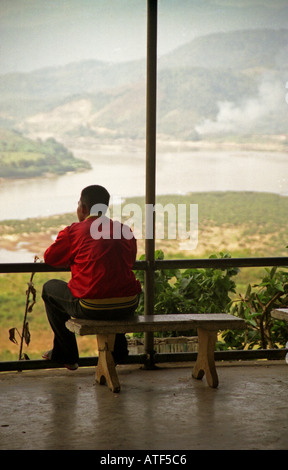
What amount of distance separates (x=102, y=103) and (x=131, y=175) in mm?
2473

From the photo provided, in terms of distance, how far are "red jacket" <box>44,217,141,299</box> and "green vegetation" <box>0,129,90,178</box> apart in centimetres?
1354

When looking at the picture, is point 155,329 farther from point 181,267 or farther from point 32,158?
point 32,158

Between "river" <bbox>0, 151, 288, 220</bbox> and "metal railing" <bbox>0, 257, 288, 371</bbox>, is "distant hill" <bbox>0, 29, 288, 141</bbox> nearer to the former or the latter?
"river" <bbox>0, 151, 288, 220</bbox>

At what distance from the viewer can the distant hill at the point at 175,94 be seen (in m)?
18.4

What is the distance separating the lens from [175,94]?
19094 mm

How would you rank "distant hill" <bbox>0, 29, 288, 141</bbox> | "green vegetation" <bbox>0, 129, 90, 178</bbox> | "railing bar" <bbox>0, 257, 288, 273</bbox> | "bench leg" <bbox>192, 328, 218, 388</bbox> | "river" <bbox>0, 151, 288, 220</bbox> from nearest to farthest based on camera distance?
"bench leg" <bbox>192, 328, 218, 388</bbox> < "railing bar" <bbox>0, 257, 288, 273</bbox> < "river" <bbox>0, 151, 288, 220</bbox> < "green vegetation" <bbox>0, 129, 90, 178</bbox> < "distant hill" <bbox>0, 29, 288, 141</bbox>

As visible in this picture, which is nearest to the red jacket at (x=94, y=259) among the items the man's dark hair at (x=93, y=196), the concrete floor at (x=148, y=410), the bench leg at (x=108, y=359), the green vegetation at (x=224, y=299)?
the man's dark hair at (x=93, y=196)

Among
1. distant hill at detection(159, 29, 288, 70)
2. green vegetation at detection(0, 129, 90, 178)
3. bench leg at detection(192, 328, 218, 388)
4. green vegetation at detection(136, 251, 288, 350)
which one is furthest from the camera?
distant hill at detection(159, 29, 288, 70)

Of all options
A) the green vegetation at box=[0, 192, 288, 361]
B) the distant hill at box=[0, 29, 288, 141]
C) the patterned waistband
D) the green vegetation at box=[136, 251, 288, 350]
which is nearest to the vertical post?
the green vegetation at box=[136, 251, 288, 350]

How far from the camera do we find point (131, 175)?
57.8ft

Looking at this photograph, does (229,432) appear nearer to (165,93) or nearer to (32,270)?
(32,270)

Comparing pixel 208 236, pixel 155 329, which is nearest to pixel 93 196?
pixel 155 329

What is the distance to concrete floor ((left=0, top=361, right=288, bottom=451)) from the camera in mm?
3215
